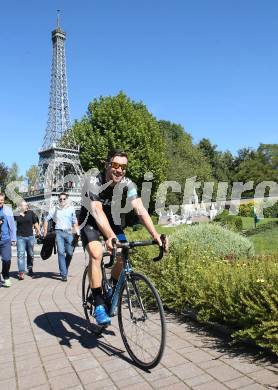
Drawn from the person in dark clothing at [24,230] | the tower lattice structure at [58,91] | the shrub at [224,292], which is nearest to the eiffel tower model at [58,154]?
the tower lattice structure at [58,91]

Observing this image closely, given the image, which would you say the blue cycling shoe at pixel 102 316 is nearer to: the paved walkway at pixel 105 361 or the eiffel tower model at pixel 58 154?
the paved walkway at pixel 105 361

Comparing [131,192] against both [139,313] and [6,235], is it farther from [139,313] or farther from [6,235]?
[6,235]

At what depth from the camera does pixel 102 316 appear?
4.91 meters

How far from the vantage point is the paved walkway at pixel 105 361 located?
4090mm

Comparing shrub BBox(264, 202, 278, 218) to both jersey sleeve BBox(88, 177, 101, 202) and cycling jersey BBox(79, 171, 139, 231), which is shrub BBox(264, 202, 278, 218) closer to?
cycling jersey BBox(79, 171, 139, 231)

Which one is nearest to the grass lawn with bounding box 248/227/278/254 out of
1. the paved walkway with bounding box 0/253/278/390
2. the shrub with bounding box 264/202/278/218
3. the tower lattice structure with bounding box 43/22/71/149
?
the paved walkway with bounding box 0/253/278/390

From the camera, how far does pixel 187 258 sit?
723 cm

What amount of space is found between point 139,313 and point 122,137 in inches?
1642

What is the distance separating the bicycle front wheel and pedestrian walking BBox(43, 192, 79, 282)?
634 cm

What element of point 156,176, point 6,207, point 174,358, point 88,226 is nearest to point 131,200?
point 88,226

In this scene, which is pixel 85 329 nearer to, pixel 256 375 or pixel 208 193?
pixel 256 375

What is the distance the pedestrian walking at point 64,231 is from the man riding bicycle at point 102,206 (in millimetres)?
5784

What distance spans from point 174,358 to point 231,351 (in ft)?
2.27

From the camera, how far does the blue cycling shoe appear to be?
4.89m
